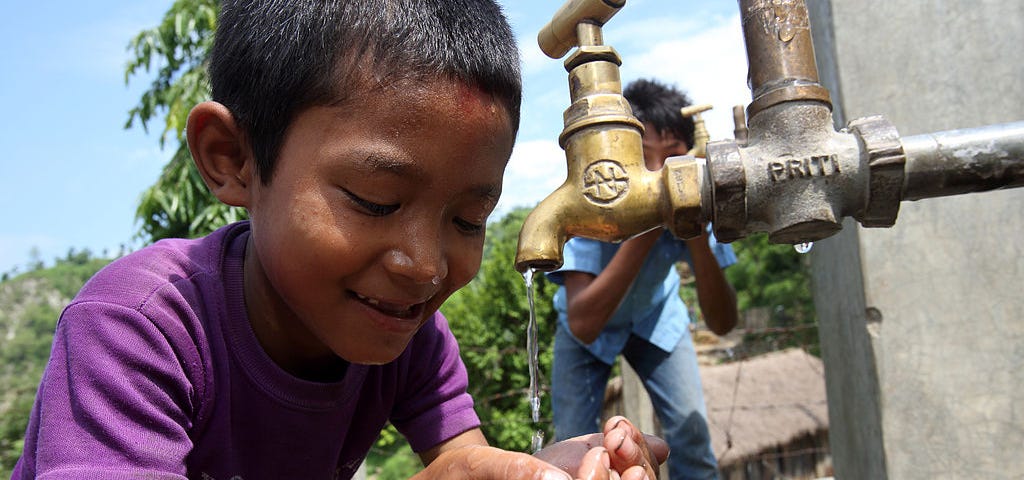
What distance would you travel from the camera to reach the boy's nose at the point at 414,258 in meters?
0.94

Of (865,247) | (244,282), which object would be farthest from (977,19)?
(244,282)

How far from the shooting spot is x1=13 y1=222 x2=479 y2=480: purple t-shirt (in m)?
0.91

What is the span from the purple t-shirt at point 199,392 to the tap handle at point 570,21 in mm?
613

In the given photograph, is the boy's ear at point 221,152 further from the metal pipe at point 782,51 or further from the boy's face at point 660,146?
the boy's face at point 660,146

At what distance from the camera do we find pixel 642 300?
2457 mm

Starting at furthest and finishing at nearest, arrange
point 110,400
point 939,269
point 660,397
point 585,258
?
point 660,397
point 585,258
point 939,269
point 110,400

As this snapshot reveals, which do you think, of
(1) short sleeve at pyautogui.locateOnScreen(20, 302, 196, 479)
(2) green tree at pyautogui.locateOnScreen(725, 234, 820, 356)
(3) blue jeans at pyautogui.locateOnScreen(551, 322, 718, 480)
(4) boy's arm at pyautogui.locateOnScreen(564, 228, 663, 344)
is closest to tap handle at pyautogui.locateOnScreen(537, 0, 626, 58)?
(1) short sleeve at pyautogui.locateOnScreen(20, 302, 196, 479)

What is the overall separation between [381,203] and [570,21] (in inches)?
15.0

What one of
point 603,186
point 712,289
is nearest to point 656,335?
point 712,289

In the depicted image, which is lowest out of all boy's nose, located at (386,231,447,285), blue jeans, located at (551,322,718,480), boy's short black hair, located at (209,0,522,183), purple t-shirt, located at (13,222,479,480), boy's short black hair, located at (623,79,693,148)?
blue jeans, located at (551,322,718,480)

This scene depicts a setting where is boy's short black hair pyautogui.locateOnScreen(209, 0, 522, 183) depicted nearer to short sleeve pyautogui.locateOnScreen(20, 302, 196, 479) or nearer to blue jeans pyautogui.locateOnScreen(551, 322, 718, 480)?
short sleeve pyautogui.locateOnScreen(20, 302, 196, 479)

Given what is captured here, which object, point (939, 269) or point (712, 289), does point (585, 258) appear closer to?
point (712, 289)

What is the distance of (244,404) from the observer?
1164mm

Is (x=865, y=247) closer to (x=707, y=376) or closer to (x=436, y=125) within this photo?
(x=436, y=125)
